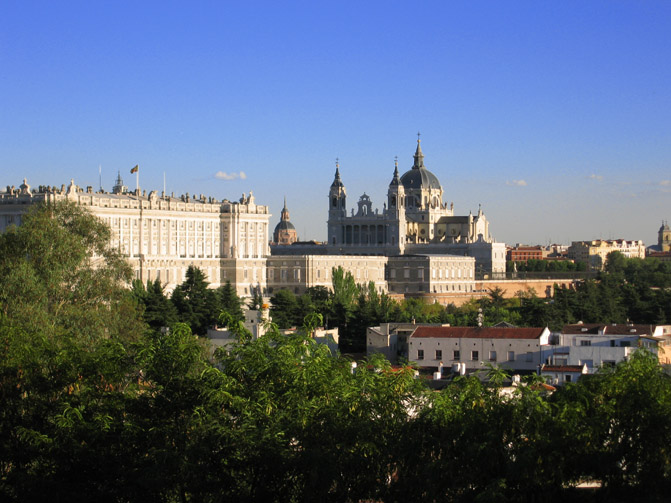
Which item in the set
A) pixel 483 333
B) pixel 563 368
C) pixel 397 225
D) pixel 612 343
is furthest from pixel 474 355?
pixel 397 225

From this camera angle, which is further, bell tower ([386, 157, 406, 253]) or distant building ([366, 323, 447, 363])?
bell tower ([386, 157, 406, 253])

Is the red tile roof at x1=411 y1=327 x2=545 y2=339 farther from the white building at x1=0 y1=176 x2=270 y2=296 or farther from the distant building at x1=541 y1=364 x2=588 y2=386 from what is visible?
the white building at x1=0 y1=176 x2=270 y2=296

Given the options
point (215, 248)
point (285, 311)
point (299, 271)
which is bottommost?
point (285, 311)

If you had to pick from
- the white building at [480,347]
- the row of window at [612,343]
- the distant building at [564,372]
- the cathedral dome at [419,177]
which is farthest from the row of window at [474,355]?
the cathedral dome at [419,177]

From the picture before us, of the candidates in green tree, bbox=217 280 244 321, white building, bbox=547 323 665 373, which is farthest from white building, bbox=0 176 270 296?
white building, bbox=547 323 665 373

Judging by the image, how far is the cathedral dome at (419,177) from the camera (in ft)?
512

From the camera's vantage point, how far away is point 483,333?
56.6 metres

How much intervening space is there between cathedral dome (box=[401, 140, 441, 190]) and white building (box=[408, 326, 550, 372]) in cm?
9854

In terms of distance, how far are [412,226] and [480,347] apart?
9737cm

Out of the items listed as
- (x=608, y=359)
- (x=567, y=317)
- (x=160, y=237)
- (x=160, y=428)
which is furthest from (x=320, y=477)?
(x=160, y=237)

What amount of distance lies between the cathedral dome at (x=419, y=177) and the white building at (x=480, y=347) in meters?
98.5

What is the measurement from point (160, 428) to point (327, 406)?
3.70 m

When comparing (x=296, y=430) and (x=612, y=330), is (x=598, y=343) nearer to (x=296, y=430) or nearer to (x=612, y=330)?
(x=612, y=330)

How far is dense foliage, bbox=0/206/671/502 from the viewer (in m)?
26.0
